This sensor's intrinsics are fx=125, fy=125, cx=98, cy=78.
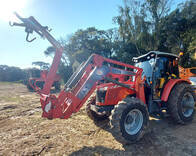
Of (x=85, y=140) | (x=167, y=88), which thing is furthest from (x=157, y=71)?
(x=85, y=140)

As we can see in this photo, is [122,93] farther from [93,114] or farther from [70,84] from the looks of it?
[70,84]

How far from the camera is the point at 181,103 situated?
13.0 ft

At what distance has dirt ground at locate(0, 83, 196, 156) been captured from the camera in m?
2.85

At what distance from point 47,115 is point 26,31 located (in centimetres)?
208

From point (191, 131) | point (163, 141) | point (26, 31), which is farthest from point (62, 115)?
point (191, 131)

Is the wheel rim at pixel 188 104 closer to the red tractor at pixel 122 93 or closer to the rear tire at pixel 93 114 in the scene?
the red tractor at pixel 122 93

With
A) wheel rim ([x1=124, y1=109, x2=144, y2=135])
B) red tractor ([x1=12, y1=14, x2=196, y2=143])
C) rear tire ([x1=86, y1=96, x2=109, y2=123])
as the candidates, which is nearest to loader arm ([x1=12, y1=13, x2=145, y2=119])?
red tractor ([x1=12, y1=14, x2=196, y2=143])

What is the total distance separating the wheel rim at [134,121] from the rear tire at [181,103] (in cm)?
135

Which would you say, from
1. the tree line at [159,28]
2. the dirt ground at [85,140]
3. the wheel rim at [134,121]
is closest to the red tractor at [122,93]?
the wheel rim at [134,121]

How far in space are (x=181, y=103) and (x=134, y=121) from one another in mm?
1793

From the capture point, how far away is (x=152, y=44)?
16.6 metres

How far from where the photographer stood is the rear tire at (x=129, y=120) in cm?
290

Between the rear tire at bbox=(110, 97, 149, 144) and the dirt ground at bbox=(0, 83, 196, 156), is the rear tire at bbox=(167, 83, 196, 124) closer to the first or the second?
the dirt ground at bbox=(0, 83, 196, 156)

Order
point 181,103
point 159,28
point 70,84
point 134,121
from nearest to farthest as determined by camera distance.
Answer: point 70,84 < point 134,121 < point 181,103 < point 159,28
